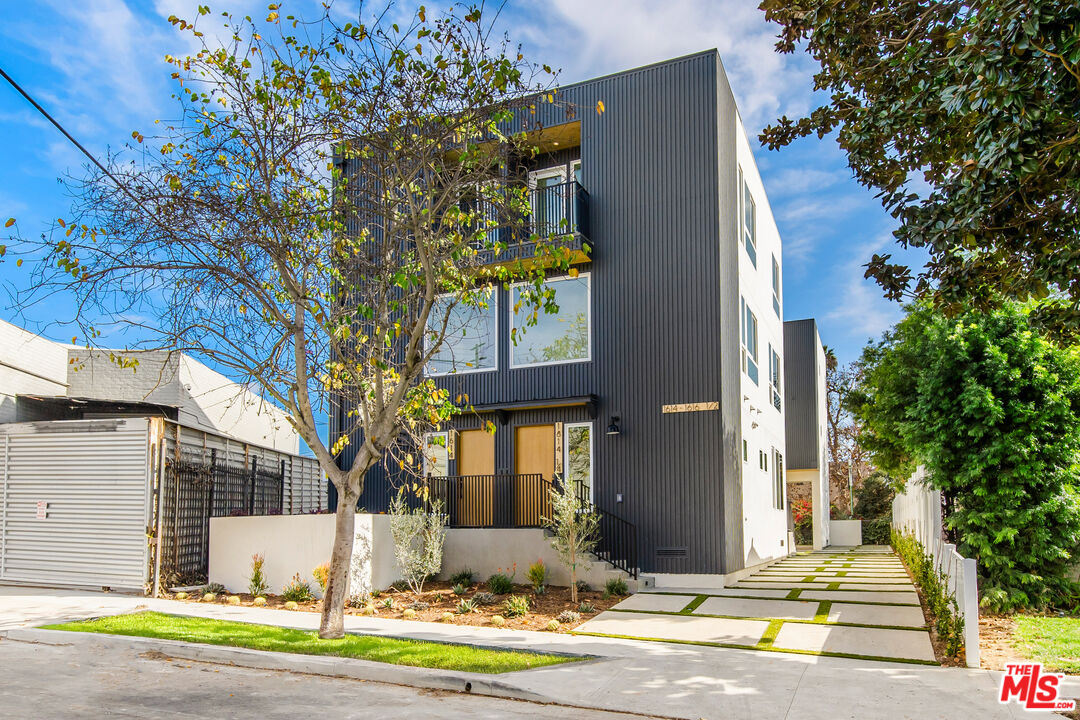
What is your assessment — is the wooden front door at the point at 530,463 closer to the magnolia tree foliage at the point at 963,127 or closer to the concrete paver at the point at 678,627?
the concrete paver at the point at 678,627

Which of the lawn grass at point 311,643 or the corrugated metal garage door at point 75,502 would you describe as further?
the corrugated metal garage door at point 75,502

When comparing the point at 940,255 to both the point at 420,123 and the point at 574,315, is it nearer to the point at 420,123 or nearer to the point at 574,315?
the point at 420,123

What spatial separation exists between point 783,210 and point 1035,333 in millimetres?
13451

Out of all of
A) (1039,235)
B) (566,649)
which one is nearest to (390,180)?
(566,649)

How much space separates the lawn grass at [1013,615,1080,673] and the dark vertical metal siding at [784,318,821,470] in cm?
1886

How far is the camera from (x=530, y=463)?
16.4 metres

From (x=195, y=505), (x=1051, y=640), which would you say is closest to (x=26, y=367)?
(x=195, y=505)

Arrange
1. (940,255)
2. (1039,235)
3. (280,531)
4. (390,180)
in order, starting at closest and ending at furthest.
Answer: (1039,235)
(940,255)
(390,180)
(280,531)

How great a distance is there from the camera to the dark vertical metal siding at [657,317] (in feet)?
49.0

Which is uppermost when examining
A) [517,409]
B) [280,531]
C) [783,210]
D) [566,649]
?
[783,210]

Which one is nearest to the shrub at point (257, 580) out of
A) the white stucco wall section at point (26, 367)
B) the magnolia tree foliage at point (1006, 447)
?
the white stucco wall section at point (26, 367)

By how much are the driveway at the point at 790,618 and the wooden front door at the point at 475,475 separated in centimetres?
368

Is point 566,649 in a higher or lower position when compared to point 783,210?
lower

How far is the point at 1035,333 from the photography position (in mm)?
11977
